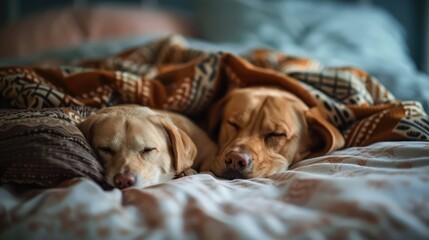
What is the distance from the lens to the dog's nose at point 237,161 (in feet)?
4.77

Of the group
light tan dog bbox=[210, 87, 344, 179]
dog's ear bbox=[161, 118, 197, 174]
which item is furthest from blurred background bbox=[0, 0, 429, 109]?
dog's ear bbox=[161, 118, 197, 174]

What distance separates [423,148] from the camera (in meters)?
1.25

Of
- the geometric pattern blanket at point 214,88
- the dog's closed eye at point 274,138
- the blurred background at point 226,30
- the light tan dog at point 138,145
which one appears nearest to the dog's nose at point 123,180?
the light tan dog at point 138,145

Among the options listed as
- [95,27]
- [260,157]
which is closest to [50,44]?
[95,27]

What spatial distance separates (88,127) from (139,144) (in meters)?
0.18

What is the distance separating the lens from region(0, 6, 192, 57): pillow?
114 inches

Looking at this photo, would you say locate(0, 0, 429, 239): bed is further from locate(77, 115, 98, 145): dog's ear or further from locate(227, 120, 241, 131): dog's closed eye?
locate(227, 120, 241, 131): dog's closed eye

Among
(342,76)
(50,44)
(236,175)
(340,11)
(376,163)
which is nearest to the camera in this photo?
(376,163)

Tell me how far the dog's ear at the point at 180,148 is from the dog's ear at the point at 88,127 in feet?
0.76

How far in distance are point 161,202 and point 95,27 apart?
228 cm

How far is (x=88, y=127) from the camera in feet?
4.68

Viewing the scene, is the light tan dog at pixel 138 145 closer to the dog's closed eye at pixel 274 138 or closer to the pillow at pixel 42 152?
the pillow at pixel 42 152

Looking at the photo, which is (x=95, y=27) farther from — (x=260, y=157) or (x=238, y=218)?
(x=238, y=218)

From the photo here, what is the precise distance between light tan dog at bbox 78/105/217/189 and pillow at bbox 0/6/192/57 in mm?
1632
